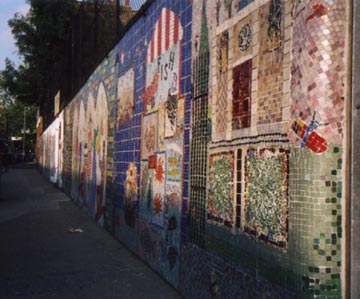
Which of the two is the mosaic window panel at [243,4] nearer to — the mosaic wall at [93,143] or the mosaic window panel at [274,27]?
the mosaic window panel at [274,27]

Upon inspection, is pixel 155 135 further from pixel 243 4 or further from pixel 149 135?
pixel 243 4

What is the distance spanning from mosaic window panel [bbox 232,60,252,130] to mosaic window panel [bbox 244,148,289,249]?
252 millimetres

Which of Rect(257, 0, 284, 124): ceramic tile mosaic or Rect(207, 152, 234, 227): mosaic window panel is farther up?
Result: Rect(257, 0, 284, 124): ceramic tile mosaic

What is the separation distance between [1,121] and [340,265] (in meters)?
79.2

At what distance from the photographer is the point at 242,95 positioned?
3479mm

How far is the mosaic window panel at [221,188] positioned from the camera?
3.58 metres

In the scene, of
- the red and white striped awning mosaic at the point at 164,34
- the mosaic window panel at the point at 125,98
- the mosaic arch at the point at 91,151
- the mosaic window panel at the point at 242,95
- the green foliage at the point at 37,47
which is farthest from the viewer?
the green foliage at the point at 37,47

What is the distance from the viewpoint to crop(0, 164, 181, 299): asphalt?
15.9ft

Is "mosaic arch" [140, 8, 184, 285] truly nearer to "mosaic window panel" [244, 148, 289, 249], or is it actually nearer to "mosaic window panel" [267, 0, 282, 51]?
"mosaic window panel" [244, 148, 289, 249]

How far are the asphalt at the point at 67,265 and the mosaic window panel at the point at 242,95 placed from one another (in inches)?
79.3

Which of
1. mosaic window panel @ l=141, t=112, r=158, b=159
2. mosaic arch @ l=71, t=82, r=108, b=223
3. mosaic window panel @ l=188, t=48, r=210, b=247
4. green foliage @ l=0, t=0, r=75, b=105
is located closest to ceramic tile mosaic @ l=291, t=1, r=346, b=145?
mosaic window panel @ l=188, t=48, r=210, b=247

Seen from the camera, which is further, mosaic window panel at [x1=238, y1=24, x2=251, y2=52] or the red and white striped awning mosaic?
the red and white striped awning mosaic

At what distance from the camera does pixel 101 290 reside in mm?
4898

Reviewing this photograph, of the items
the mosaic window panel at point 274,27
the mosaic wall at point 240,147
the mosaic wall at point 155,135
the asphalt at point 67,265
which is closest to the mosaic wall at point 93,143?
the asphalt at point 67,265
